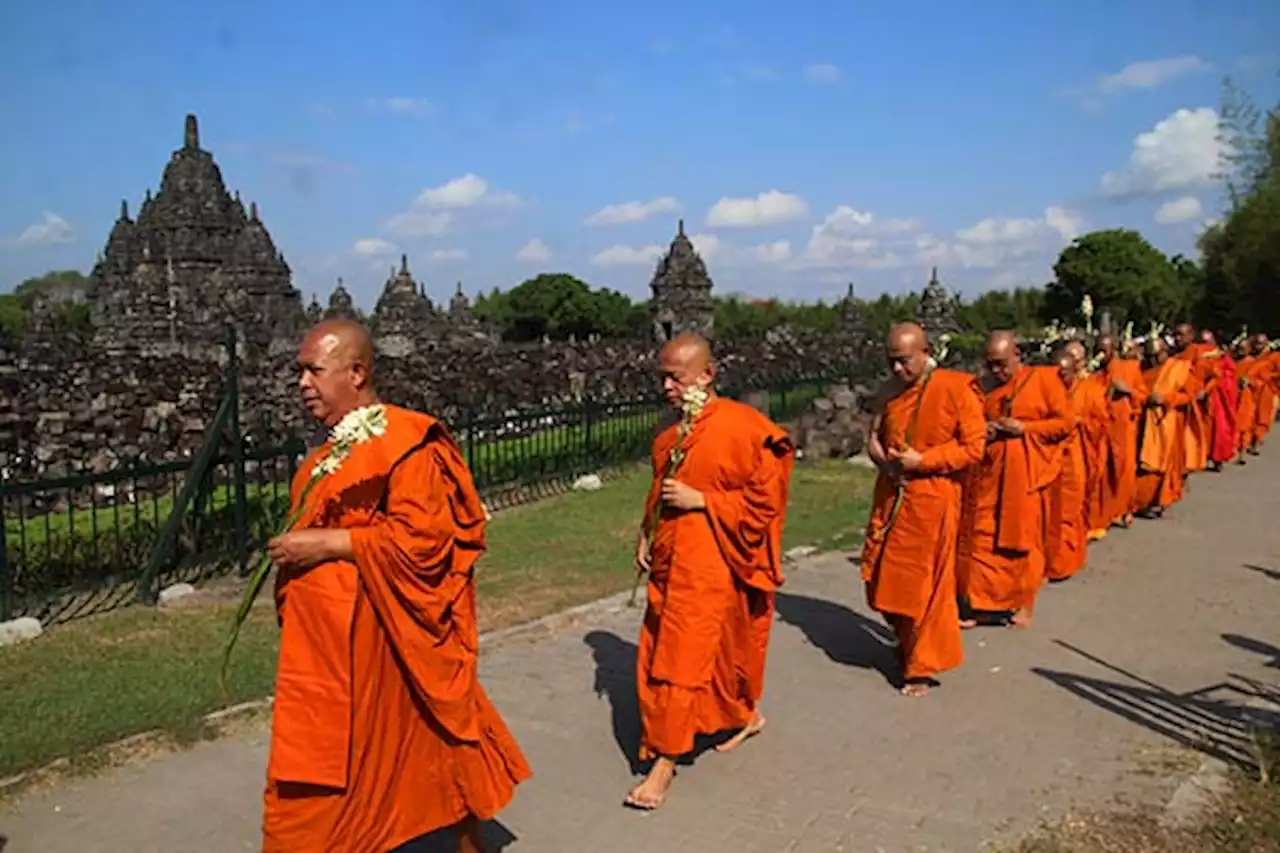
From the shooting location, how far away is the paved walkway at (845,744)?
15.0 feet

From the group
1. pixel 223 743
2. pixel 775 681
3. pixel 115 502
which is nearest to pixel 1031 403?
pixel 775 681

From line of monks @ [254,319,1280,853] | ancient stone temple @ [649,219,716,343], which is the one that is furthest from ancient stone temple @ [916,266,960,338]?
line of monks @ [254,319,1280,853]

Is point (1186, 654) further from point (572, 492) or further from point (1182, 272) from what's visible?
point (1182, 272)

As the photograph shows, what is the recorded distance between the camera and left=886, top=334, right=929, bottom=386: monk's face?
6.48m

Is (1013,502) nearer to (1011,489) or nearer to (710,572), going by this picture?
(1011,489)

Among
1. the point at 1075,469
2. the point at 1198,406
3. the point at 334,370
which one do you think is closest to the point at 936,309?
the point at 1198,406

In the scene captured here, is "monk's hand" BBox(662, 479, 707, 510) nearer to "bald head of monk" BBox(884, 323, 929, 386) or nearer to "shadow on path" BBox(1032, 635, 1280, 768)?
"bald head of monk" BBox(884, 323, 929, 386)

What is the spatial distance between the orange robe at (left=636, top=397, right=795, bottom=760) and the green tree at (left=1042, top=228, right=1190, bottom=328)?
46.5 m

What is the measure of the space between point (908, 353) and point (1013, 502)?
204cm

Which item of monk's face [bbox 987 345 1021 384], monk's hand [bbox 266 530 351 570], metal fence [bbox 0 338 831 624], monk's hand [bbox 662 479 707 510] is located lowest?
metal fence [bbox 0 338 831 624]

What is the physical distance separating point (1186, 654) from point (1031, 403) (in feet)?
7.02

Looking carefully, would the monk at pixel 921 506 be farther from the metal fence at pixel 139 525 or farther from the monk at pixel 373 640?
the metal fence at pixel 139 525

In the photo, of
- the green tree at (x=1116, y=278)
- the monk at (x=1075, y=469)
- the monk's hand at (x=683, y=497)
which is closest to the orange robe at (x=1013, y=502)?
the monk at (x=1075, y=469)

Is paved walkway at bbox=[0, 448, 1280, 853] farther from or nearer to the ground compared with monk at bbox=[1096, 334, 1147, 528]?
nearer to the ground
